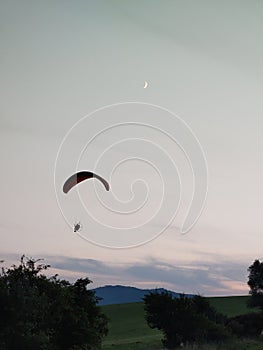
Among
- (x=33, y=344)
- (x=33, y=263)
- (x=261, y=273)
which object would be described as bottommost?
(x=33, y=344)

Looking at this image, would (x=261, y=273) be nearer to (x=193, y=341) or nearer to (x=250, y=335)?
(x=250, y=335)

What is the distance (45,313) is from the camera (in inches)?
1766

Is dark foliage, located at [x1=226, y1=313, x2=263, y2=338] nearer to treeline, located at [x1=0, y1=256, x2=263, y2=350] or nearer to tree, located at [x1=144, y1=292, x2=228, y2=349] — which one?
treeline, located at [x1=0, y1=256, x2=263, y2=350]

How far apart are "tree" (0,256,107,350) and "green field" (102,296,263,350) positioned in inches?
492

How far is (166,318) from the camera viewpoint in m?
63.5

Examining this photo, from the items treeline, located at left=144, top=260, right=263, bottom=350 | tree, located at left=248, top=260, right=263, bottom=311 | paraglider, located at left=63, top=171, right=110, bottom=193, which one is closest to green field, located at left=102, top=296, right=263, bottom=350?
treeline, located at left=144, top=260, right=263, bottom=350

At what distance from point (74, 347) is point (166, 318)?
16835 millimetres

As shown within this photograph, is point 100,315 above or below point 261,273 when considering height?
below

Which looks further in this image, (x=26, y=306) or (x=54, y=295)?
(x=54, y=295)

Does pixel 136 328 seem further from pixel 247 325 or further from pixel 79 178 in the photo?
pixel 79 178

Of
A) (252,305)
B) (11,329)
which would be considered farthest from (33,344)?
(252,305)

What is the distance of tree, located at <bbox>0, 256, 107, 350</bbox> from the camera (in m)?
40.1

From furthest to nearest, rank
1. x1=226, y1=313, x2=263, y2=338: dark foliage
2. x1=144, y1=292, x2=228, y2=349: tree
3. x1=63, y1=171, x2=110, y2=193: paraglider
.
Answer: x1=226, y1=313, x2=263, y2=338: dark foliage
x1=144, y1=292, x2=228, y2=349: tree
x1=63, y1=171, x2=110, y2=193: paraglider

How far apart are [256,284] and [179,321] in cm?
4526
